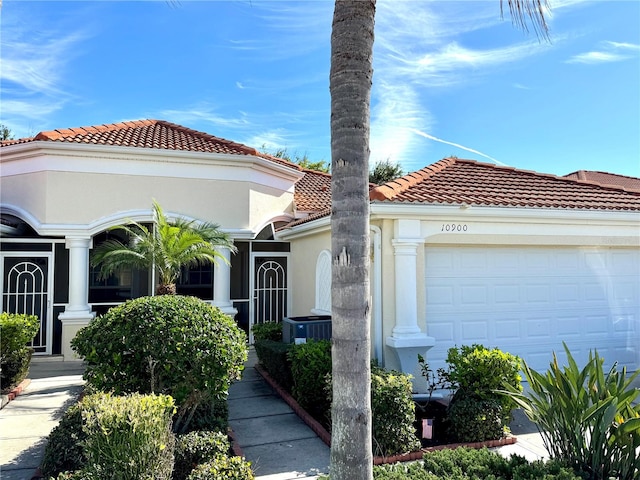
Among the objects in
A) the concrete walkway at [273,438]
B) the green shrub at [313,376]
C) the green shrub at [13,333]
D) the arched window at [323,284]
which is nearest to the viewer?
the concrete walkway at [273,438]

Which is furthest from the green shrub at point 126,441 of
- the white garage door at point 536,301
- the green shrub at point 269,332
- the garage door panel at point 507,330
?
the garage door panel at point 507,330

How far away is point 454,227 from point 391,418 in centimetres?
448

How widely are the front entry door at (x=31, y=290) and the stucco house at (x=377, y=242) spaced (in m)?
0.04

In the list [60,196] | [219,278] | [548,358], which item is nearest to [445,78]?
[548,358]

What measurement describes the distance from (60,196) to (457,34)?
35.3 feet

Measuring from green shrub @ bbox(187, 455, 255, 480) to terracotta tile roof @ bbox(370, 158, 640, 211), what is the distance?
5.29 metres

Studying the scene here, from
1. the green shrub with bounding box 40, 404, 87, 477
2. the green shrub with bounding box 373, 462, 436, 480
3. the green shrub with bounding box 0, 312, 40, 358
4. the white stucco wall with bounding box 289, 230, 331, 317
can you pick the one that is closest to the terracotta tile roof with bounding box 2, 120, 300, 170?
the white stucco wall with bounding box 289, 230, 331, 317

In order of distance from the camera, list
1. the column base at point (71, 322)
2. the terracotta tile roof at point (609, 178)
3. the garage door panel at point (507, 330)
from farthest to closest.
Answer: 1. the terracotta tile roof at point (609, 178)
2. the column base at point (71, 322)
3. the garage door panel at point (507, 330)

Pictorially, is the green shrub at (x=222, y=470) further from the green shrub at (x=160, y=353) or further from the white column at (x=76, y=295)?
the white column at (x=76, y=295)

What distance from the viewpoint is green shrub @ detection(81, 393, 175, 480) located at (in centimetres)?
→ 408

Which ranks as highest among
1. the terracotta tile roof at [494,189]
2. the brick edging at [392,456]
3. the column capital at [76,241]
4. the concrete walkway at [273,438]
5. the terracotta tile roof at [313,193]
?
the terracotta tile roof at [313,193]

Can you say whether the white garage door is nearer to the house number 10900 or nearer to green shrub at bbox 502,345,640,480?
the house number 10900

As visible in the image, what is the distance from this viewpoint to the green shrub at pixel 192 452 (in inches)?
199

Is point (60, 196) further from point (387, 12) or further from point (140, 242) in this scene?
point (387, 12)
